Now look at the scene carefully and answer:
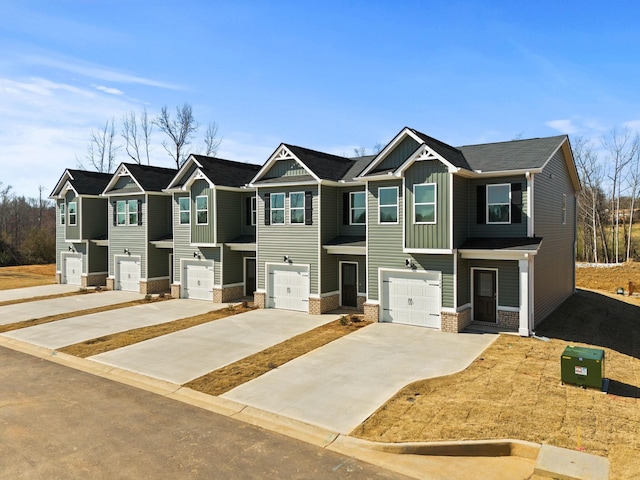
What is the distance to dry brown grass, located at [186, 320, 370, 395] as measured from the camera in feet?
38.7

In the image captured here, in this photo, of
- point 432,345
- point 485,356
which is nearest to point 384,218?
point 432,345

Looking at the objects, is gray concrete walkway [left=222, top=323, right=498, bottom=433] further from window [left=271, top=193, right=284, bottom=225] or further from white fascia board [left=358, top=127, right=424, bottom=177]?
window [left=271, top=193, right=284, bottom=225]

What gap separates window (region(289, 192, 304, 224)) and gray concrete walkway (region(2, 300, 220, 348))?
6091 mm

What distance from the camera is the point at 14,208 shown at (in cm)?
7162

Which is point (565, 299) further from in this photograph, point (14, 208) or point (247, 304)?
point (14, 208)

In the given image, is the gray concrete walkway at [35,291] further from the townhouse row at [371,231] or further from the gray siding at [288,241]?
the gray siding at [288,241]

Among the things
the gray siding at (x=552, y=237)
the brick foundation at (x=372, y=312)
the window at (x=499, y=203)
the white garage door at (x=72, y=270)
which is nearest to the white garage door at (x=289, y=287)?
the brick foundation at (x=372, y=312)

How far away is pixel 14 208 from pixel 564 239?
255ft

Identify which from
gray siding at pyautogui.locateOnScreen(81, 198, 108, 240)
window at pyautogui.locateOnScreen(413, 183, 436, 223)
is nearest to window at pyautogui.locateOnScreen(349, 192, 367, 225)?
window at pyautogui.locateOnScreen(413, 183, 436, 223)

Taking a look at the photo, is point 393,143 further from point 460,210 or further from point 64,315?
point 64,315

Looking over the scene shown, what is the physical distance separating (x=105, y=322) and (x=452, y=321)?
14.5 m

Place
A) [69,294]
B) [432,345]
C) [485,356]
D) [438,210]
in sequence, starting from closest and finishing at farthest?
[485,356] → [432,345] → [438,210] → [69,294]

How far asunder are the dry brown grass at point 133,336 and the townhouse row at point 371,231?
3.08 meters

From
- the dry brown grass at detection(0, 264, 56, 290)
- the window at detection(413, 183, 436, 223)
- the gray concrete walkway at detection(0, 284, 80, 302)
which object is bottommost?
the gray concrete walkway at detection(0, 284, 80, 302)
